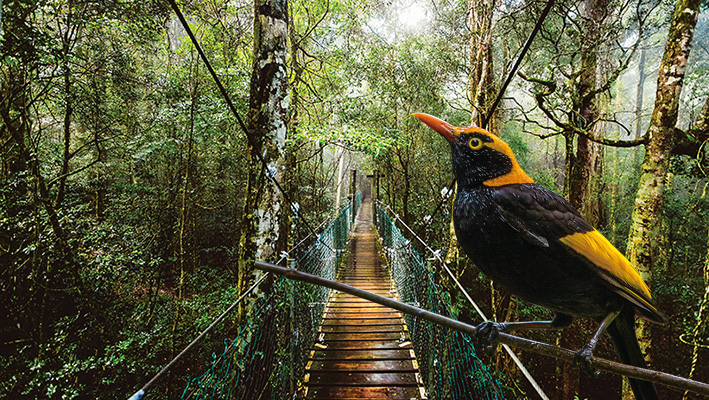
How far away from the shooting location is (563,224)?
86cm

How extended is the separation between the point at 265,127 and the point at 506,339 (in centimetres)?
244

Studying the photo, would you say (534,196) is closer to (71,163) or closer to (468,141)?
(468,141)

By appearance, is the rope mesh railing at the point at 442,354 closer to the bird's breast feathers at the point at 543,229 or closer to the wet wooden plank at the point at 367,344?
the wet wooden plank at the point at 367,344

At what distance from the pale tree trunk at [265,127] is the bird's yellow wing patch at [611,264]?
7.50 feet

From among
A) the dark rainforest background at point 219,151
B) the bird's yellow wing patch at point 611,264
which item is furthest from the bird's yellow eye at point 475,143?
the dark rainforest background at point 219,151

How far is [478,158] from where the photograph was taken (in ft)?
3.10

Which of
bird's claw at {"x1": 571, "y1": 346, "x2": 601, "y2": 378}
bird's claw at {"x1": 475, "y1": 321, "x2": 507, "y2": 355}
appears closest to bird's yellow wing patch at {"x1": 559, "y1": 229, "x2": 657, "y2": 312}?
bird's claw at {"x1": 571, "y1": 346, "x2": 601, "y2": 378}

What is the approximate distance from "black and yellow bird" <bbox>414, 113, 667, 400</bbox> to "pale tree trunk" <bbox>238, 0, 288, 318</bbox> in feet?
6.79

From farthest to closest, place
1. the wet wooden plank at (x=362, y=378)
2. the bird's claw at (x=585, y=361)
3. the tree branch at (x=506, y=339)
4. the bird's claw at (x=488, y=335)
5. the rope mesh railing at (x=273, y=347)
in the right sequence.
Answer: the wet wooden plank at (x=362, y=378) < the rope mesh railing at (x=273, y=347) < the bird's claw at (x=488, y=335) < the bird's claw at (x=585, y=361) < the tree branch at (x=506, y=339)

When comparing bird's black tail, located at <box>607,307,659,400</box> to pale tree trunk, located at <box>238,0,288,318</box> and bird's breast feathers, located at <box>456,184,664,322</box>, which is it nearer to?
bird's breast feathers, located at <box>456,184,664,322</box>

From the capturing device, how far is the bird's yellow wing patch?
2.75 feet

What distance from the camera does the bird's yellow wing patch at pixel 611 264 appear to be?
838mm

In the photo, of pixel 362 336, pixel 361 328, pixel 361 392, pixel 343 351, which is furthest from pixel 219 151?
pixel 361 392

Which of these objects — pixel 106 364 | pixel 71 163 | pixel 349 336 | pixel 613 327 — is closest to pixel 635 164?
pixel 349 336
